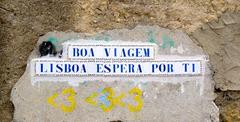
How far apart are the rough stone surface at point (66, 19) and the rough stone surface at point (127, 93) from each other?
4 centimetres

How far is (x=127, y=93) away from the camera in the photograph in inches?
92.3

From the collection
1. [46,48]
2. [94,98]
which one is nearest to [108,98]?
[94,98]

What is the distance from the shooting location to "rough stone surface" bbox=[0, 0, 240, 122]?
7.70 ft

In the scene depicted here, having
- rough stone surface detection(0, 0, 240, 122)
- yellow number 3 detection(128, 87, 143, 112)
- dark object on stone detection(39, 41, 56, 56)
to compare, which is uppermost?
rough stone surface detection(0, 0, 240, 122)

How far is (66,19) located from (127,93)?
48 centimetres

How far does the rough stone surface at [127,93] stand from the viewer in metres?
2.34

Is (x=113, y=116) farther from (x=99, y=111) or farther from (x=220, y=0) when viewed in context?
(x=220, y=0)

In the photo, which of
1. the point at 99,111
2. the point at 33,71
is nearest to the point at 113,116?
the point at 99,111

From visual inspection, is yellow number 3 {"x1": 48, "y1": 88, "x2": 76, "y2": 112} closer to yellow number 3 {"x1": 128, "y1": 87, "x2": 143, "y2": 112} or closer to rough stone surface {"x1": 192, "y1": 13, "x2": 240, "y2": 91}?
yellow number 3 {"x1": 128, "y1": 87, "x2": 143, "y2": 112}

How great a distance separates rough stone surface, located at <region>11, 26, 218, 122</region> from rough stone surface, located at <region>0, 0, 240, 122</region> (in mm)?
41

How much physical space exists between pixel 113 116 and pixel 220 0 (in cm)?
80

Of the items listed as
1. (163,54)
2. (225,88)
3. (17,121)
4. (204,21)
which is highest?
(204,21)

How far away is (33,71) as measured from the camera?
2.33 meters

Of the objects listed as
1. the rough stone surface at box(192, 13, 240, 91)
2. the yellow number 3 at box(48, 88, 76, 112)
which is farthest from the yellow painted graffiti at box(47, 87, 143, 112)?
the rough stone surface at box(192, 13, 240, 91)
